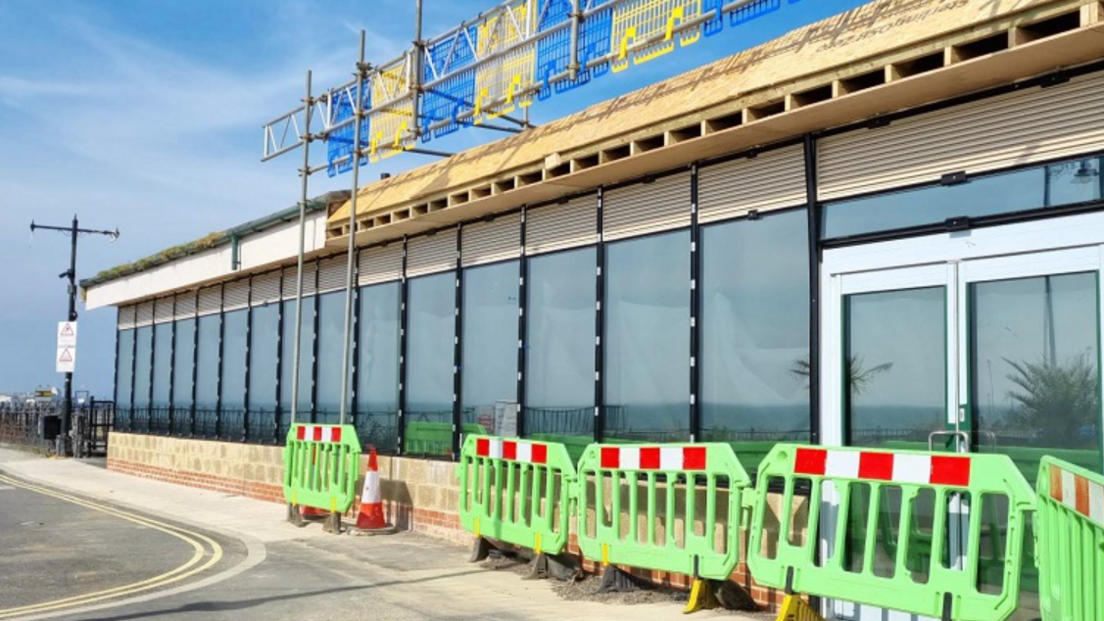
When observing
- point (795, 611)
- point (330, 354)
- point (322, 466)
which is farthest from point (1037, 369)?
point (330, 354)

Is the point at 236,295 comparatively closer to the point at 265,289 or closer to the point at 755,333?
the point at 265,289

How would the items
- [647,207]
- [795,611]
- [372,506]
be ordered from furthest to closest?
1. [372,506]
2. [647,207]
3. [795,611]

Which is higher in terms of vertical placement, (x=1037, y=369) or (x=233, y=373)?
(x=233, y=373)

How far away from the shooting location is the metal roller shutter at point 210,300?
2415 cm

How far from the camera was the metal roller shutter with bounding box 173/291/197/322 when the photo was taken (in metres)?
25.4

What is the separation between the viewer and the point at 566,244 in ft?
44.3

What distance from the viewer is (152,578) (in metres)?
11.9

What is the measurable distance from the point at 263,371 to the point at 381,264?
16.9 feet

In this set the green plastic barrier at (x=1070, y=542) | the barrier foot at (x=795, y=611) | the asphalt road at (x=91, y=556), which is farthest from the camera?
the asphalt road at (x=91, y=556)

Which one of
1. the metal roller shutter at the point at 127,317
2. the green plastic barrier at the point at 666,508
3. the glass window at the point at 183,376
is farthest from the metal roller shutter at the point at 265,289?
the green plastic barrier at the point at 666,508

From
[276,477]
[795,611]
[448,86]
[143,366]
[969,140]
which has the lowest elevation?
[795,611]

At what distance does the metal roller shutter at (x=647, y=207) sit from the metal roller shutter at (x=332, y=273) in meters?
7.00

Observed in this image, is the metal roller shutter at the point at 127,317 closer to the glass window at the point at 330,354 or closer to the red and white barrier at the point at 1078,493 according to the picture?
the glass window at the point at 330,354

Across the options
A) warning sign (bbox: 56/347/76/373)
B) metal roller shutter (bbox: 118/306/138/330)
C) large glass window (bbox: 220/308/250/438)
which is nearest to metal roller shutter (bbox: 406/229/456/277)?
large glass window (bbox: 220/308/250/438)
